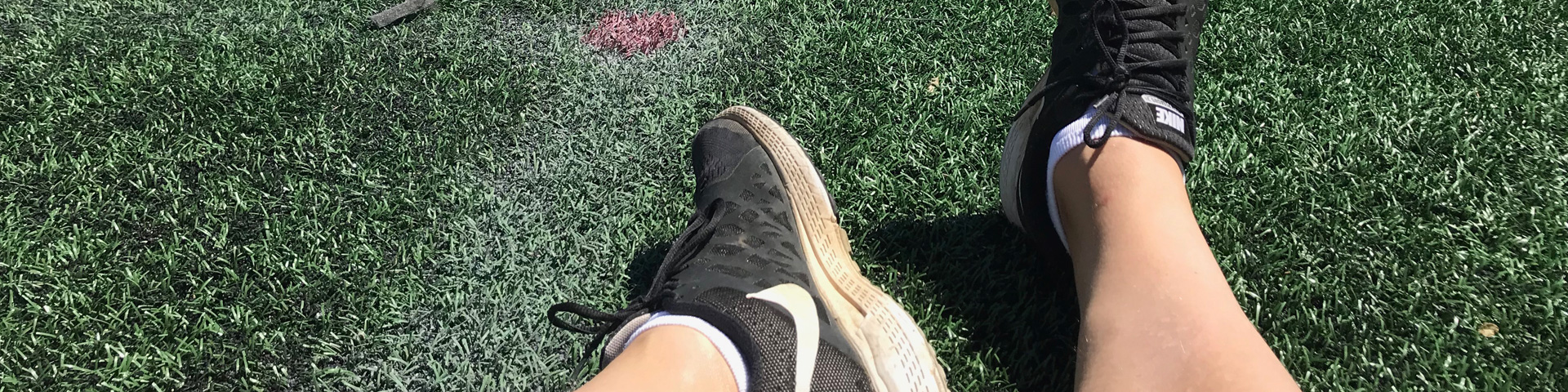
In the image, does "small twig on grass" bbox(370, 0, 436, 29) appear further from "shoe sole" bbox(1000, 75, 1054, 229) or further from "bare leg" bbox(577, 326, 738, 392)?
"shoe sole" bbox(1000, 75, 1054, 229)

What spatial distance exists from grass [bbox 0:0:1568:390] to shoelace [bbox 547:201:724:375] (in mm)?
116

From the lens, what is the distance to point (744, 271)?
61.5 inches

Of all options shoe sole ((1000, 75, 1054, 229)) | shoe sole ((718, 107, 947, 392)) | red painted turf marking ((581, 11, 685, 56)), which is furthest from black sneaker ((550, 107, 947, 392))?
red painted turf marking ((581, 11, 685, 56))

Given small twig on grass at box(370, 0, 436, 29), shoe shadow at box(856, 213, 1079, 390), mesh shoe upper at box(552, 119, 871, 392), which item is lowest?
shoe shadow at box(856, 213, 1079, 390)

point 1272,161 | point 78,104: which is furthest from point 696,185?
point 78,104

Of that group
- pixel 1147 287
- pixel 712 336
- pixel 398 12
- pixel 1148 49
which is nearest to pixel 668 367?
pixel 712 336

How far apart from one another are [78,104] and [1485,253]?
396 centimetres

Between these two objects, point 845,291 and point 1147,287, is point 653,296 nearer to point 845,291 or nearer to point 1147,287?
point 845,291

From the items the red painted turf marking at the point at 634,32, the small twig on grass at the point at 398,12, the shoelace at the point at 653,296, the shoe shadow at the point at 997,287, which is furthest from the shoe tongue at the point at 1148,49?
the small twig on grass at the point at 398,12

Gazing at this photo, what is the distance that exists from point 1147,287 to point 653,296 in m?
0.99

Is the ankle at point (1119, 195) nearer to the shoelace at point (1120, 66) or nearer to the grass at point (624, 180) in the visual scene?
the shoelace at point (1120, 66)

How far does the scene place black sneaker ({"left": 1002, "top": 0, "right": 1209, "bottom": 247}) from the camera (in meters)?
1.49

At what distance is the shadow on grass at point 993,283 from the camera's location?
1.60m

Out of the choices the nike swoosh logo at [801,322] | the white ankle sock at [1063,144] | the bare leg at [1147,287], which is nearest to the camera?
the bare leg at [1147,287]
